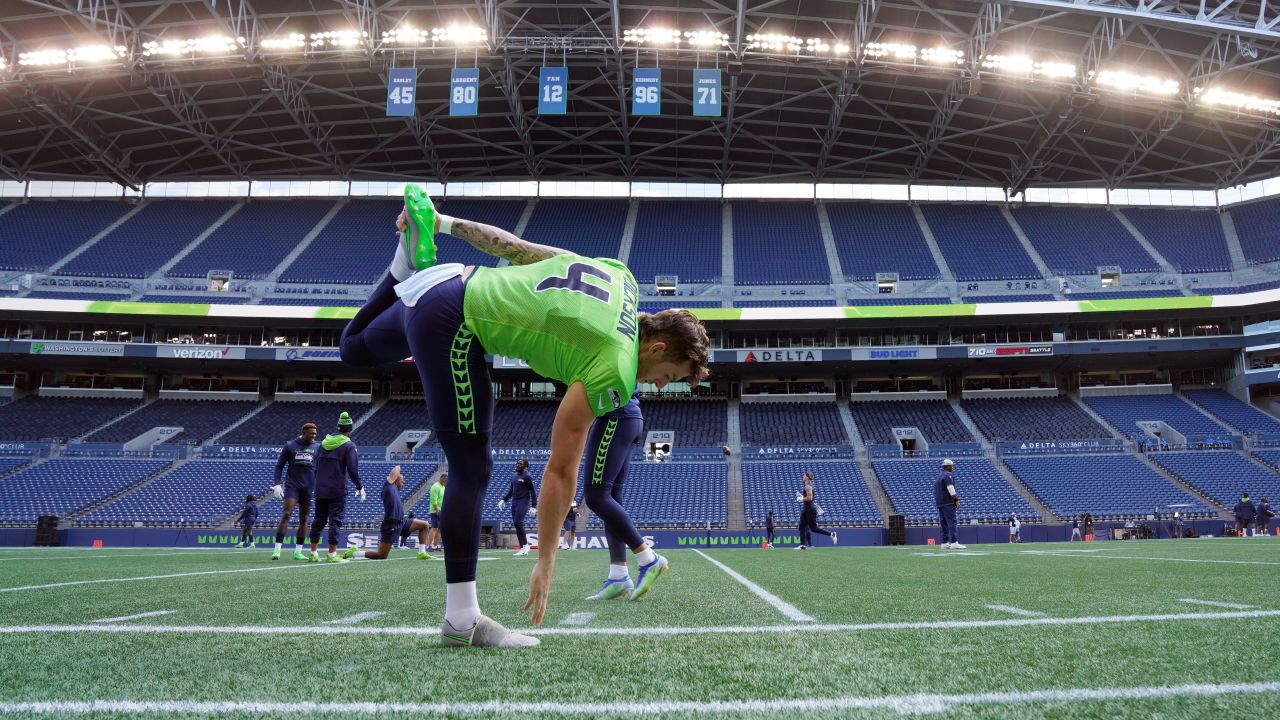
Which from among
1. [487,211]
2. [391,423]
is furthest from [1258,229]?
[391,423]

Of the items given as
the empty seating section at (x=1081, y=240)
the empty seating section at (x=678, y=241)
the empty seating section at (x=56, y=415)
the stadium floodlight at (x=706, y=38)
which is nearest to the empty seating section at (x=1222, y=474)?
the empty seating section at (x=1081, y=240)

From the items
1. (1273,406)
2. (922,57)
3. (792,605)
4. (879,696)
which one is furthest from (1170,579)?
(1273,406)

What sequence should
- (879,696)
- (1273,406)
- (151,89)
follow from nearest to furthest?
(879,696)
(151,89)
(1273,406)

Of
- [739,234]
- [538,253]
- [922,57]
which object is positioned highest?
[922,57]

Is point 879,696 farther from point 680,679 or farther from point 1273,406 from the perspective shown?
point 1273,406

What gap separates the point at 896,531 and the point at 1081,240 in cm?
2426

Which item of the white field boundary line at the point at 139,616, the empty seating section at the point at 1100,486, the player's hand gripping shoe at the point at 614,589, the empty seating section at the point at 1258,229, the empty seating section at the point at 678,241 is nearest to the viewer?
the white field boundary line at the point at 139,616

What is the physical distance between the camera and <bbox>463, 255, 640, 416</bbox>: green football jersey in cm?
254

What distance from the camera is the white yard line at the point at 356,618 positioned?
318 cm

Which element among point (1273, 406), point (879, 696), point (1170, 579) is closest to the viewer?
point (879, 696)

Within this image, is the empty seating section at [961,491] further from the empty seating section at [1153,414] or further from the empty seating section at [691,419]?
the empty seating section at [1153,414]

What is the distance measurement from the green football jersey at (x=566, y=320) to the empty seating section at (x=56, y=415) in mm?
37525

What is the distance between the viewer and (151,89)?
29125mm

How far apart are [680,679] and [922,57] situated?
2976 centimetres
